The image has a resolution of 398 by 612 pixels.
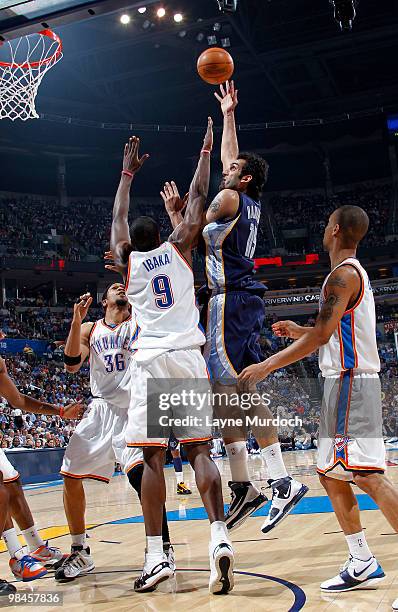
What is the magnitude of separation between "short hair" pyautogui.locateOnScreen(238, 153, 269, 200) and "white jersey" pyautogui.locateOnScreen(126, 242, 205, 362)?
0.77 m

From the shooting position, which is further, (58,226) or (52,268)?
(58,226)

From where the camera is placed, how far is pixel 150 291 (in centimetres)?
435

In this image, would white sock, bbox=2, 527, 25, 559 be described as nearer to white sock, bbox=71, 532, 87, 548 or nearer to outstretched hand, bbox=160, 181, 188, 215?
white sock, bbox=71, 532, 87, 548

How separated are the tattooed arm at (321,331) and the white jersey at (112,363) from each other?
4.87 feet

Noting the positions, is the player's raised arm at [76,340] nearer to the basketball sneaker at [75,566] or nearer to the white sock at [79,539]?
the white sock at [79,539]

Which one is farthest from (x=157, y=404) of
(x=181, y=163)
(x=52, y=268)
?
(x=181, y=163)

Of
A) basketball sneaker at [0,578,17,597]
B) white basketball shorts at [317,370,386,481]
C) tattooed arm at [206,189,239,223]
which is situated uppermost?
tattooed arm at [206,189,239,223]

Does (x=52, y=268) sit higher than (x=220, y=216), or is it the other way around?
(x=52, y=268)

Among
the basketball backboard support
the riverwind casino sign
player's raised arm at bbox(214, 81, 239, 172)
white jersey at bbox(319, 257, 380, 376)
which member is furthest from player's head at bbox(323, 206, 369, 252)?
the riverwind casino sign

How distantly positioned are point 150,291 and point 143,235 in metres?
0.40

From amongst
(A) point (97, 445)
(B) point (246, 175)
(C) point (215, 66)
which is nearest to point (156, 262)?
(B) point (246, 175)

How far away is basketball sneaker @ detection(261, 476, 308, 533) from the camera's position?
13.6 feet

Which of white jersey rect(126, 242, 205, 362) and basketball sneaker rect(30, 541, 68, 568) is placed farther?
basketball sneaker rect(30, 541, 68, 568)

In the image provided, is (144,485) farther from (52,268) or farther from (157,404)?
(52,268)
